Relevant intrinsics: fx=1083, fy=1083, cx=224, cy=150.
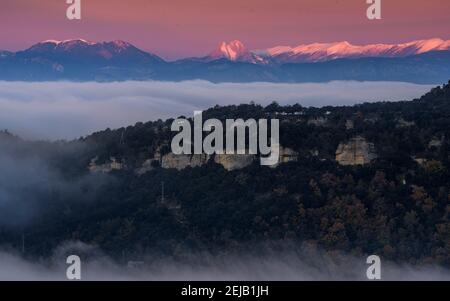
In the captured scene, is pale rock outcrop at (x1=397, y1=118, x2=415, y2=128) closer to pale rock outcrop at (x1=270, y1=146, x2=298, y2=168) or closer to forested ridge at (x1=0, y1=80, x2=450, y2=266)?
forested ridge at (x1=0, y1=80, x2=450, y2=266)

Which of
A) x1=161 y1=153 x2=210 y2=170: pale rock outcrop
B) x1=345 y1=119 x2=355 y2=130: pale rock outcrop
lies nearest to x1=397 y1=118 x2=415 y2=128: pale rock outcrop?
x1=345 y1=119 x2=355 y2=130: pale rock outcrop

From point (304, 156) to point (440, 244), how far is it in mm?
10276

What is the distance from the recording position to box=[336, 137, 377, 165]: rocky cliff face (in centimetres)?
5275

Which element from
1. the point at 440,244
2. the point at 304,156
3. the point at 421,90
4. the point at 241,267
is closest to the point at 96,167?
the point at 304,156

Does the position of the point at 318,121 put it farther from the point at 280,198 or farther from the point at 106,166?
the point at 106,166

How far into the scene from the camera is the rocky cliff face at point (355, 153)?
5275cm

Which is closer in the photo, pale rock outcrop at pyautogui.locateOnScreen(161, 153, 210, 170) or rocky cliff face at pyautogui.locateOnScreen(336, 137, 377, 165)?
rocky cliff face at pyautogui.locateOnScreen(336, 137, 377, 165)

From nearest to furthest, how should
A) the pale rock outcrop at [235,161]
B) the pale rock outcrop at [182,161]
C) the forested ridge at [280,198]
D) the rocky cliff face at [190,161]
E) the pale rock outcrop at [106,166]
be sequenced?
the forested ridge at [280,198], the rocky cliff face at [190,161], the pale rock outcrop at [235,161], the pale rock outcrop at [182,161], the pale rock outcrop at [106,166]

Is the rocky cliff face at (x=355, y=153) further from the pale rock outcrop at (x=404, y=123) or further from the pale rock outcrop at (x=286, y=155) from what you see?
the pale rock outcrop at (x=404, y=123)

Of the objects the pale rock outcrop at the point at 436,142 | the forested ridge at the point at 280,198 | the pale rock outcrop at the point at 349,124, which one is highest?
the pale rock outcrop at the point at 349,124

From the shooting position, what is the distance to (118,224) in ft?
170

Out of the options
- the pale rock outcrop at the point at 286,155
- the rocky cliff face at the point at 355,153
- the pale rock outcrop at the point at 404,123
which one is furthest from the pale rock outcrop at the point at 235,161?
the pale rock outcrop at the point at 404,123

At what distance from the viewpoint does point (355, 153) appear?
53.2 meters

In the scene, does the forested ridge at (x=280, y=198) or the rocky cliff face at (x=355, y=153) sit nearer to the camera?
the forested ridge at (x=280, y=198)
